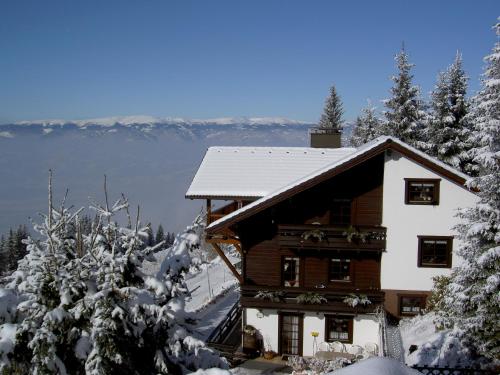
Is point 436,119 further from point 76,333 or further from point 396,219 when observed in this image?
point 76,333

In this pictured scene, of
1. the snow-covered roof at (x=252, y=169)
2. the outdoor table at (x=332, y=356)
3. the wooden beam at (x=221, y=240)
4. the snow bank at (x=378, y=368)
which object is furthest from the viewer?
the snow-covered roof at (x=252, y=169)

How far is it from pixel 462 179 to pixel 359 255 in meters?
5.72

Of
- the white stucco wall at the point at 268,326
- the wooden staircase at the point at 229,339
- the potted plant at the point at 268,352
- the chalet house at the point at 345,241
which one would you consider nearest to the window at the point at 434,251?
the chalet house at the point at 345,241

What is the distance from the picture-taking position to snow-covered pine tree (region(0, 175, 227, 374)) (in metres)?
7.15

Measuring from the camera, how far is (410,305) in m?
21.4

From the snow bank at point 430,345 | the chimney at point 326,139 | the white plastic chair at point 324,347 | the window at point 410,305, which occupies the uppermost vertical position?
the chimney at point 326,139

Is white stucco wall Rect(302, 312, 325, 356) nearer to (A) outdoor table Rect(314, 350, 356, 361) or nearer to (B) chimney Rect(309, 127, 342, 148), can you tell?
→ (A) outdoor table Rect(314, 350, 356, 361)

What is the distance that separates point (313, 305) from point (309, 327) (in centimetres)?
140

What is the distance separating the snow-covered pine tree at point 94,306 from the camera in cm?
715

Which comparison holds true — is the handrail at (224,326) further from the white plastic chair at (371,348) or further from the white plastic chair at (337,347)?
the white plastic chair at (371,348)

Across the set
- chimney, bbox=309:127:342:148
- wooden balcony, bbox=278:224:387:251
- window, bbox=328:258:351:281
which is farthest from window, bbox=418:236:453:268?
chimney, bbox=309:127:342:148

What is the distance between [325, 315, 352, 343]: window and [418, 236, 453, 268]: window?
14.6ft

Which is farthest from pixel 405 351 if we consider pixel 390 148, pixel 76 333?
pixel 76 333

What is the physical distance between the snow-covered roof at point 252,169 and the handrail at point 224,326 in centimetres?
658
